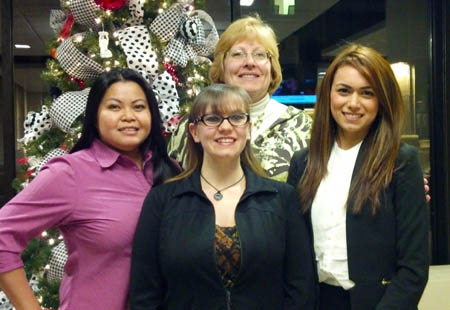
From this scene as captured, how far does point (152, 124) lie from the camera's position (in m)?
1.92

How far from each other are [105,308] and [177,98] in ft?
4.12

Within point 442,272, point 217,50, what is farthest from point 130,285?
point 442,272

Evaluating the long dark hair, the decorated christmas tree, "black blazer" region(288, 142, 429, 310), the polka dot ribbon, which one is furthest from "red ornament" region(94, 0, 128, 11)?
"black blazer" region(288, 142, 429, 310)

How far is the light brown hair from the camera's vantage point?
2.29 metres

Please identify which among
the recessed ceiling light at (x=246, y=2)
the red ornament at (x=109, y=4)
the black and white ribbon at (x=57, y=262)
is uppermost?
the recessed ceiling light at (x=246, y=2)

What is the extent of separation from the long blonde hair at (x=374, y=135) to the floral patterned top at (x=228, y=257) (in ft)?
1.04

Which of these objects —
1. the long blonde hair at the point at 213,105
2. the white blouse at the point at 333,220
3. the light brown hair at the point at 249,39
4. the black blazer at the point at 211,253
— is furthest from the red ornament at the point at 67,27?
the white blouse at the point at 333,220

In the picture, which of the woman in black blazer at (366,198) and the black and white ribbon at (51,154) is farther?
the black and white ribbon at (51,154)

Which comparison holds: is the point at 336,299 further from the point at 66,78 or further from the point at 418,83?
the point at 418,83

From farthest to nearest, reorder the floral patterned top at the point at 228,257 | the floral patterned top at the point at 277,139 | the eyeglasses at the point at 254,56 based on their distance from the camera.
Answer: the eyeglasses at the point at 254,56 → the floral patterned top at the point at 277,139 → the floral patterned top at the point at 228,257

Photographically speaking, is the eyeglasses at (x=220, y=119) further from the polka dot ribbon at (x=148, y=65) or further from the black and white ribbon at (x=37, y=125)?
the black and white ribbon at (x=37, y=125)

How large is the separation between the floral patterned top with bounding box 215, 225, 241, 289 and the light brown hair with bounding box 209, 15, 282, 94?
0.96 metres

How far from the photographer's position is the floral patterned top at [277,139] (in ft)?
7.08

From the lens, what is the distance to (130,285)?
66.6 inches
